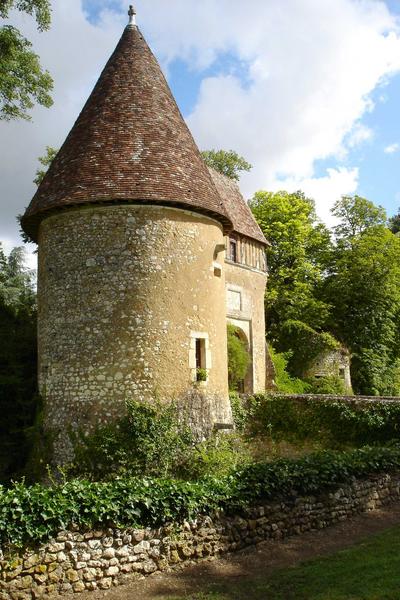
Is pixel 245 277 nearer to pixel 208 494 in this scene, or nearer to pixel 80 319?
pixel 80 319

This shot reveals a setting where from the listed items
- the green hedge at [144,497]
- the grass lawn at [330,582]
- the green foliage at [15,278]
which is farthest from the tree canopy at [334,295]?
the grass lawn at [330,582]

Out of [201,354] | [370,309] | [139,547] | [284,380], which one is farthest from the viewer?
[370,309]

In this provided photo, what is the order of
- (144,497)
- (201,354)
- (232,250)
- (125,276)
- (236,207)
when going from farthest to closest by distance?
(236,207)
(232,250)
(201,354)
(125,276)
(144,497)

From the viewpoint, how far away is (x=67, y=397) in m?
14.3

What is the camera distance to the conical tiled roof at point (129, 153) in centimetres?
1457

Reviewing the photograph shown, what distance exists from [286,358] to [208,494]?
18.3m

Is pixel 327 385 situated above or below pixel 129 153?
below

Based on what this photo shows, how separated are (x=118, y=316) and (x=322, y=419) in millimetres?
7837

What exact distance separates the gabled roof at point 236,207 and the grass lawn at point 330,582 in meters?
15.3

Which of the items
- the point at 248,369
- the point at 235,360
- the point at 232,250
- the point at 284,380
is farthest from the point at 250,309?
the point at 284,380

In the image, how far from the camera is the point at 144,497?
9.09 meters

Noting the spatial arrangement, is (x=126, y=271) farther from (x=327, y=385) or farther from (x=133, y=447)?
(x=327, y=385)

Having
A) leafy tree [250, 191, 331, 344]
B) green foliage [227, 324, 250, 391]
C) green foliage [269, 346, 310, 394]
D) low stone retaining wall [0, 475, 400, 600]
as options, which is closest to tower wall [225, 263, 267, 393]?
green foliage [227, 324, 250, 391]

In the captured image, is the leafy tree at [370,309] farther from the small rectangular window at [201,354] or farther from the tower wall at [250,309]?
the small rectangular window at [201,354]
